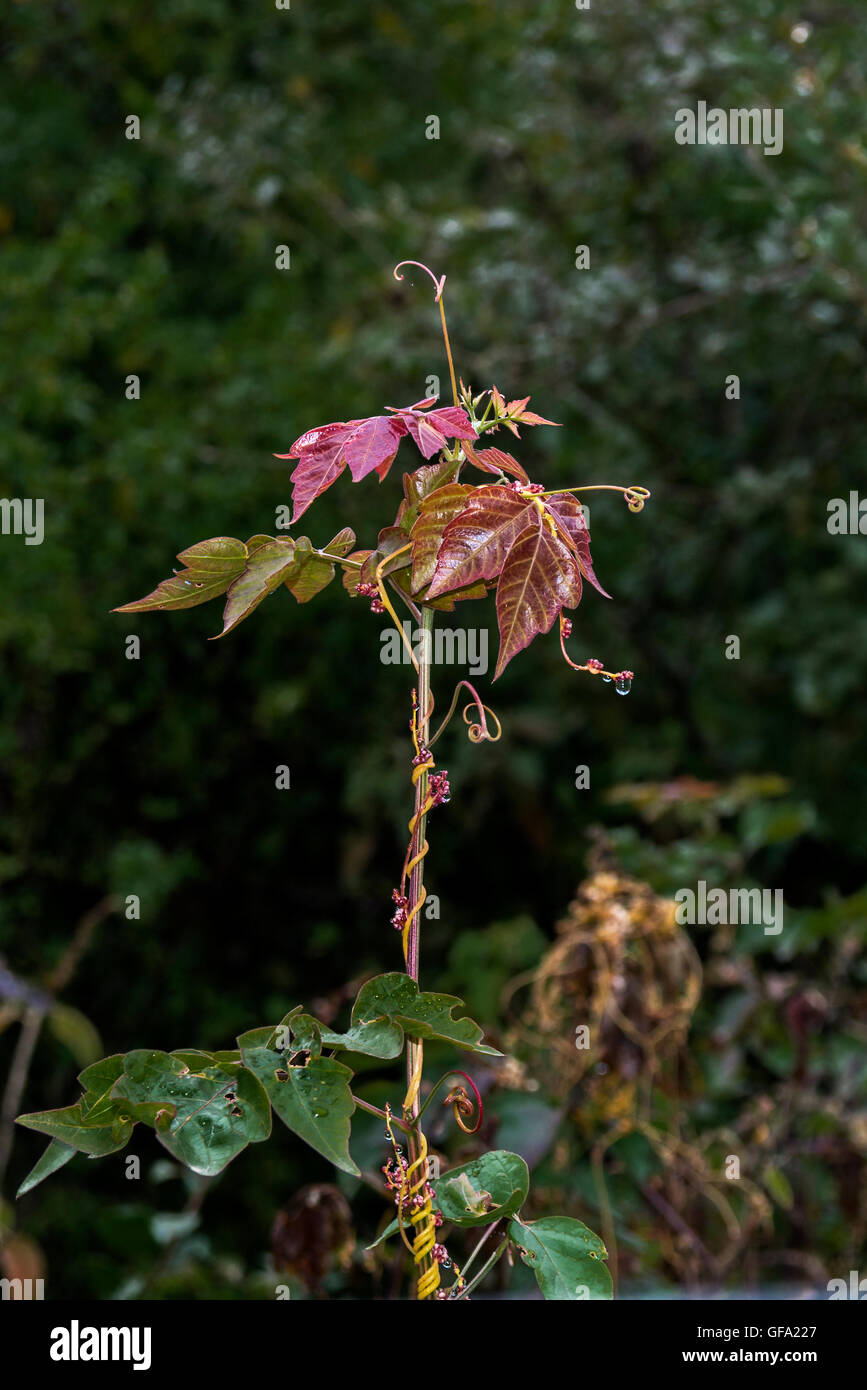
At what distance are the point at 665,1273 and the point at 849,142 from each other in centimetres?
154

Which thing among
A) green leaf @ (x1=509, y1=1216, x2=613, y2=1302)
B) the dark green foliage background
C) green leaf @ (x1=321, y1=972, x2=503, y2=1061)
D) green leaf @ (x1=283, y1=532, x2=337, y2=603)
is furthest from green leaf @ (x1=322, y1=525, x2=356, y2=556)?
the dark green foliage background

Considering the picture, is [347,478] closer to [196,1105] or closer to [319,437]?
[319,437]

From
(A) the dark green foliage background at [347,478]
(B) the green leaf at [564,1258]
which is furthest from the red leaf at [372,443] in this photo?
(A) the dark green foliage background at [347,478]

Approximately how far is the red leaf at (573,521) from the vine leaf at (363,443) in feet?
0.17

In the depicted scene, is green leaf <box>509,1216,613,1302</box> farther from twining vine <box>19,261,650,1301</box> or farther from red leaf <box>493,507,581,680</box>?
red leaf <box>493,507,581,680</box>

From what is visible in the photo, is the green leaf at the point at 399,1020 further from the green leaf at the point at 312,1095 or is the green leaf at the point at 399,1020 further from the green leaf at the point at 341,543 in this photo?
the green leaf at the point at 341,543

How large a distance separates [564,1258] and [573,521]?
344 millimetres

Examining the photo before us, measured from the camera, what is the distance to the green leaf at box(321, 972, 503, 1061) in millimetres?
553

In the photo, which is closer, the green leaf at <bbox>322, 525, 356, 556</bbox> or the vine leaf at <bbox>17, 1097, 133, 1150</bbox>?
the vine leaf at <bbox>17, 1097, 133, 1150</bbox>

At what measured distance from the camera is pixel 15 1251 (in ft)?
6.06

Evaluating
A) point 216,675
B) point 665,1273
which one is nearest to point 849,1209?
point 665,1273

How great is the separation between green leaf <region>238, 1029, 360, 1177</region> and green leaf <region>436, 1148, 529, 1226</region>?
→ 0.06 meters
